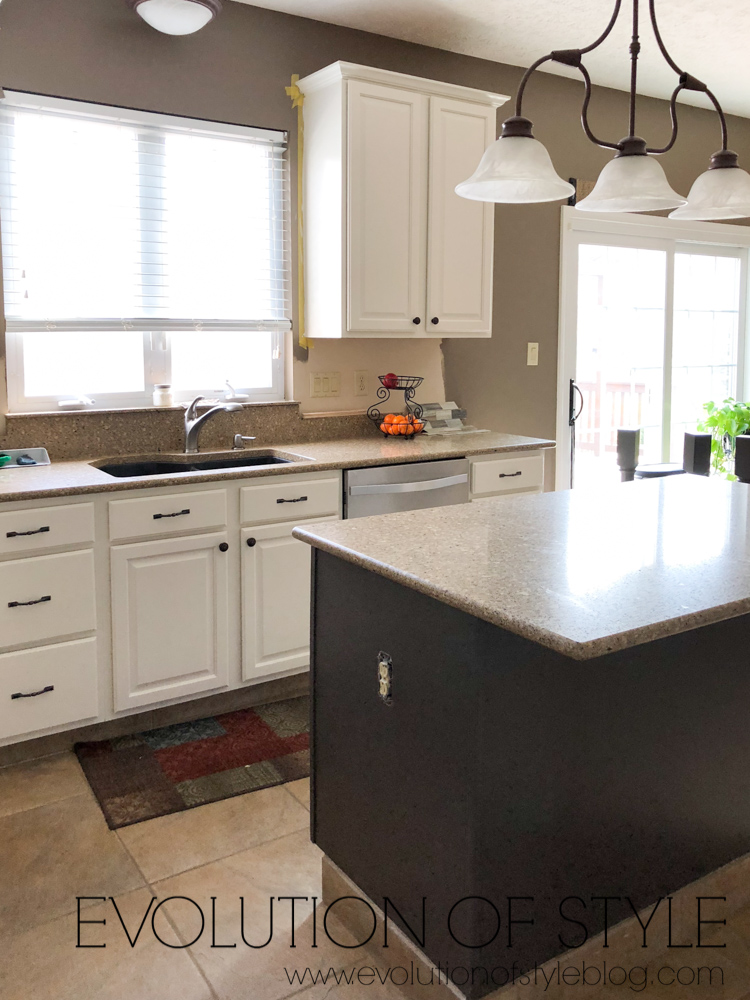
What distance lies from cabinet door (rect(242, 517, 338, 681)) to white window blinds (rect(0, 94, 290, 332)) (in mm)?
1032

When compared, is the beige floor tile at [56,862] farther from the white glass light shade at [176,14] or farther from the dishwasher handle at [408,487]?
the white glass light shade at [176,14]

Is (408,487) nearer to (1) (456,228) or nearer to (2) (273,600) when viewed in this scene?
(2) (273,600)

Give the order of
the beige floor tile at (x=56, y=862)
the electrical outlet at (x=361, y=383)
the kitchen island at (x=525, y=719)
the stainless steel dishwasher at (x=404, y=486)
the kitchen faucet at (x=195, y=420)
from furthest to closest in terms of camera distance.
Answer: the electrical outlet at (x=361, y=383) → the kitchen faucet at (x=195, y=420) → the stainless steel dishwasher at (x=404, y=486) → the beige floor tile at (x=56, y=862) → the kitchen island at (x=525, y=719)

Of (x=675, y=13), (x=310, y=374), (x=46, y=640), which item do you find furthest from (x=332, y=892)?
(x=675, y=13)

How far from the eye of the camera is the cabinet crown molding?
3.33m

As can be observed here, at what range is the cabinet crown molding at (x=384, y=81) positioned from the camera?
3.33 metres

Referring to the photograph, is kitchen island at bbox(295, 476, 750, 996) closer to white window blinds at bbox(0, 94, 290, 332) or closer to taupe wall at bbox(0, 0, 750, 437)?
white window blinds at bbox(0, 94, 290, 332)

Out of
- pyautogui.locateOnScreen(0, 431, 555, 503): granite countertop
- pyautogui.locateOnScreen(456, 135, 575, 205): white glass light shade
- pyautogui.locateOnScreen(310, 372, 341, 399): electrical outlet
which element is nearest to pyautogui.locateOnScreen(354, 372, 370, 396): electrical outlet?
pyautogui.locateOnScreen(310, 372, 341, 399): electrical outlet

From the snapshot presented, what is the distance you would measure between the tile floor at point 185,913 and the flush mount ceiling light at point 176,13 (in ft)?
8.61

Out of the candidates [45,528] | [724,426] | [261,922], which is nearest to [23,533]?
[45,528]

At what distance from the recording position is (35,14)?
3.04 metres

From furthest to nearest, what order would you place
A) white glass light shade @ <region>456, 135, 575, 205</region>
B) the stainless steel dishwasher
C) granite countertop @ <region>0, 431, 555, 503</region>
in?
the stainless steel dishwasher < granite countertop @ <region>0, 431, 555, 503</region> < white glass light shade @ <region>456, 135, 575, 205</region>

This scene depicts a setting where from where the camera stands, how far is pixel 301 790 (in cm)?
262

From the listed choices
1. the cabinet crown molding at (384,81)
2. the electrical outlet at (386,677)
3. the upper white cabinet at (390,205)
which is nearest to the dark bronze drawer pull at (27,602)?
the electrical outlet at (386,677)
